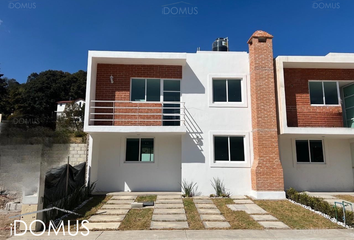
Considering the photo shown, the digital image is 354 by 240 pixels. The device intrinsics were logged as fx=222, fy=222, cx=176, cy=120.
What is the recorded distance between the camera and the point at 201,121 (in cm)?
1028

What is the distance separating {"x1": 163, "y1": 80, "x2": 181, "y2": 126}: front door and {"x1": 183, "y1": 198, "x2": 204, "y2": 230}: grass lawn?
142 inches

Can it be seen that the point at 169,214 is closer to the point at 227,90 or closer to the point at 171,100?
the point at 171,100

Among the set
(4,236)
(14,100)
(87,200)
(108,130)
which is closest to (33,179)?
(4,236)

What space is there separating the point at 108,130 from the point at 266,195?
715 cm

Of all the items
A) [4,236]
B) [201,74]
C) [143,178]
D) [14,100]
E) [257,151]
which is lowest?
[4,236]

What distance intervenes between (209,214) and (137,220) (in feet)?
7.34

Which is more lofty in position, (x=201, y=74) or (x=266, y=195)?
(x=201, y=74)

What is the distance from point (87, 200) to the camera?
28.8 feet


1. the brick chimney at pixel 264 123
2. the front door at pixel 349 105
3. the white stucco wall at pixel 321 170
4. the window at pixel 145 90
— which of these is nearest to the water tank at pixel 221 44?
the brick chimney at pixel 264 123

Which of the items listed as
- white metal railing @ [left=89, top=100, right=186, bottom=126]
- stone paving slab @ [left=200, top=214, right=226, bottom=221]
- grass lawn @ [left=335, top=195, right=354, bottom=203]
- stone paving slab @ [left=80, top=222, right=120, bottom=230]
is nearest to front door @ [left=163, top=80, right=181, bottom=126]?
white metal railing @ [left=89, top=100, right=186, bottom=126]

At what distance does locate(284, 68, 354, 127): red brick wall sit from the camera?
35.0 feet

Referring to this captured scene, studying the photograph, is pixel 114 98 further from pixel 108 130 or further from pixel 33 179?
pixel 33 179

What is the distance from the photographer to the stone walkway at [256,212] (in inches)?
237

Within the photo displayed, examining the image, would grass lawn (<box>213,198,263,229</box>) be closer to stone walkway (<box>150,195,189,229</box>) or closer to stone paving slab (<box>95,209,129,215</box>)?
stone walkway (<box>150,195,189,229</box>)
